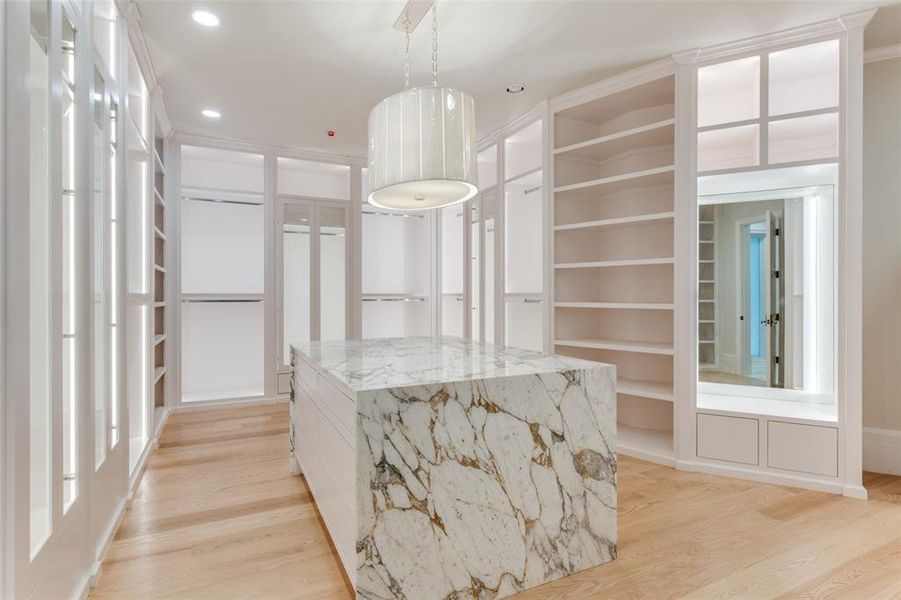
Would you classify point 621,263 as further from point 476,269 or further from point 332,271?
point 332,271

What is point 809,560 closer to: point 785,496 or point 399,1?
point 785,496

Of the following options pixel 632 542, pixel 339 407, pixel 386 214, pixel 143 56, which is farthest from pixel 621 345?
pixel 143 56

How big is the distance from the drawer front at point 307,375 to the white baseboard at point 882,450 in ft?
11.9


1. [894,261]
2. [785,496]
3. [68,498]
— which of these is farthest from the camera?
[894,261]

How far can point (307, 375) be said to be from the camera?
8.29ft

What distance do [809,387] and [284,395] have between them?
4.77m

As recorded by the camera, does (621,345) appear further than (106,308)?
Yes

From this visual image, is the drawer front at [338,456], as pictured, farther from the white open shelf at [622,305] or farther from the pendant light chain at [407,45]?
the white open shelf at [622,305]

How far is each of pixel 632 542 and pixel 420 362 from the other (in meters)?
1.32

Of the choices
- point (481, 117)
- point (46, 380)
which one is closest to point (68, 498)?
point (46, 380)

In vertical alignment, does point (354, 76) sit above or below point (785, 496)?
above

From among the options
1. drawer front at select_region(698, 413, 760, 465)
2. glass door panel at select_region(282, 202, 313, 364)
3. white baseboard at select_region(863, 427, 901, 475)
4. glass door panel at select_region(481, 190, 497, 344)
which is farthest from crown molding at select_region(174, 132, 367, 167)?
white baseboard at select_region(863, 427, 901, 475)

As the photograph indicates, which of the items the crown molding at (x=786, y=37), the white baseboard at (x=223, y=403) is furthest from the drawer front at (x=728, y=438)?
the white baseboard at (x=223, y=403)

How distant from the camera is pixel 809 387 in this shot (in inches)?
121
